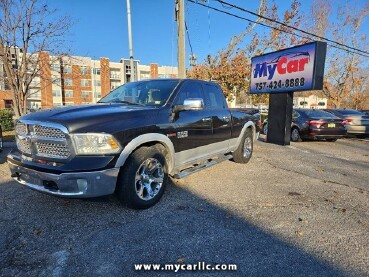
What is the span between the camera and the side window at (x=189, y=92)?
14.9 feet

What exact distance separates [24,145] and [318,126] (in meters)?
10.7

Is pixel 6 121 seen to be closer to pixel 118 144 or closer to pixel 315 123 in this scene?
pixel 118 144

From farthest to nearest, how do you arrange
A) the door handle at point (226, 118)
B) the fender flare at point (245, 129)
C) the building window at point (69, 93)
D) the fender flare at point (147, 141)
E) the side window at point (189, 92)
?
1. the building window at point (69, 93)
2. the fender flare at point (245, 129)
3. the door handle at point (226, 118)
4. the side window at point (189, 92)
5. the fender flare at point (147, 141)

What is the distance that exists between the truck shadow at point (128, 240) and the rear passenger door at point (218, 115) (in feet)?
5.70

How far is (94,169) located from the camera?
3.21m

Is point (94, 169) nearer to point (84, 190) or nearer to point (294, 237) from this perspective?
point (84, 190)

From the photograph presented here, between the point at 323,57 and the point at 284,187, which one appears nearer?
the point at 284,187

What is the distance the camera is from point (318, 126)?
11062 mm

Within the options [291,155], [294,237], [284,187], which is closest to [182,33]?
[291,155]

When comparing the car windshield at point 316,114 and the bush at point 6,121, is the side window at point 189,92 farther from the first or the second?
the bush at point 6,121

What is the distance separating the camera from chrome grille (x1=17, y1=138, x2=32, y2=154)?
355 cm

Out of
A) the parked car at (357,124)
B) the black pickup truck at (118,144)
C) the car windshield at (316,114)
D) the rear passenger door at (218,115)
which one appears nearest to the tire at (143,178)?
the black pickup truck at (118,144)

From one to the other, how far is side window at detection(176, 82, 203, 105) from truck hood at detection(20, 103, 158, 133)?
2.57 feet

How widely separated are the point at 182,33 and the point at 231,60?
1493 cm
